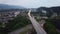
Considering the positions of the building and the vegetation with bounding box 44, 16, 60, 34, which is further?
the building

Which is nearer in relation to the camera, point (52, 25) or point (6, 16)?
point (52, 25)

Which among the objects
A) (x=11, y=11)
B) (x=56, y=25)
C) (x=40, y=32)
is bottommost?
(x=40, y=32)

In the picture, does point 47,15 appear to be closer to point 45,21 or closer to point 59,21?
point 45,21

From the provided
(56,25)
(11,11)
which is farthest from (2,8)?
(56,25)

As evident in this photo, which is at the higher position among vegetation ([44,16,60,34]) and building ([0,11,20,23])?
building ([0,11,20,23])

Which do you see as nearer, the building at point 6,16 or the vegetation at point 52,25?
the vegetation at point 52,25

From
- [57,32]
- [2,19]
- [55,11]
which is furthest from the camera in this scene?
[55,11]

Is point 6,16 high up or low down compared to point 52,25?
up

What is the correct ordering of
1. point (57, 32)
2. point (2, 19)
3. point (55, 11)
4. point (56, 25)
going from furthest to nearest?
point (55, 11), point (2, 19), point (56, 25), point (57, 32)

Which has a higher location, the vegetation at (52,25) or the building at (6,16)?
the building at (6,16)

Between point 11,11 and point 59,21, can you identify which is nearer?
point 59,21

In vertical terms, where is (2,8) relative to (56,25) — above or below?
above
